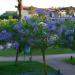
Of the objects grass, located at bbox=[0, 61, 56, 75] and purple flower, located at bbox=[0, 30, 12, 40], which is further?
grass, located at bbox=[0, 61, 56, 75]

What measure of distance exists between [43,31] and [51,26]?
36cm

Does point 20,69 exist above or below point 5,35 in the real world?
below

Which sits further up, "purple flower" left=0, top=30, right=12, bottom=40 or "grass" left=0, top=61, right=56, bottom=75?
"purple flower" left=0, top=30, right=12, bottom=40

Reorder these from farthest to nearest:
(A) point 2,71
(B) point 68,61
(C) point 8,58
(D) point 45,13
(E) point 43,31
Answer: (C) point 8,58
(B) point 68,61
(A) point 2,71
(D) point 45,13
(E) point 43,31

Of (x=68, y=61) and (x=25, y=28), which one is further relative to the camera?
(x=68, y=61)

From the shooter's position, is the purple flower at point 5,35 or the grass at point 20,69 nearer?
the purple flower at point 5,35

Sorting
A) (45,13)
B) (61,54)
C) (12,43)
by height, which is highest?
(45,13)

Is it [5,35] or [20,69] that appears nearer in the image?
[5,35]

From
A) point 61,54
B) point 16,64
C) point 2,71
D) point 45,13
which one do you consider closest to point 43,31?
point 45,13

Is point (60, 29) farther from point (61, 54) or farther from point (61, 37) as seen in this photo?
point (61, 54)

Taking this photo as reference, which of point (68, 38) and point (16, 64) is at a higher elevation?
point (68, 38)

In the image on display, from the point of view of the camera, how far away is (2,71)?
715 inches

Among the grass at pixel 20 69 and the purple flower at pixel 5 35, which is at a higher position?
the purple flower at pixel 5 35

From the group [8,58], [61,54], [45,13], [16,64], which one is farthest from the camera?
[61,54]
